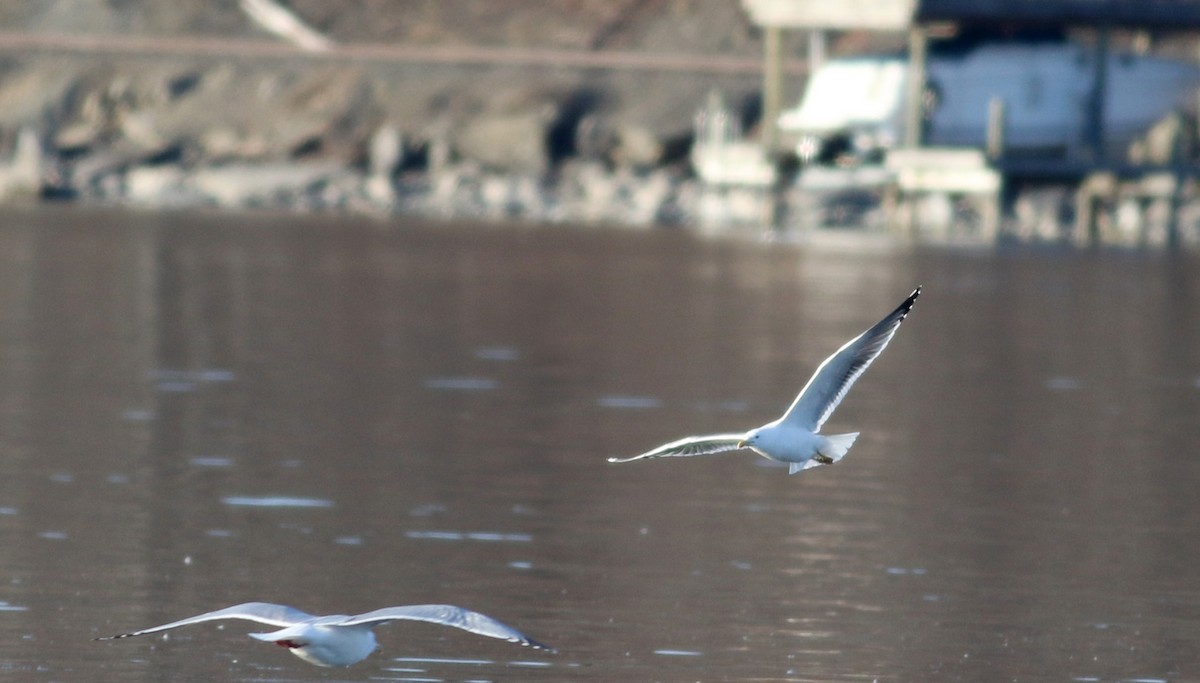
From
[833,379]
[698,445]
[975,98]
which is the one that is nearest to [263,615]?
[698,445]

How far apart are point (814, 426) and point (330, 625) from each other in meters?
3.50

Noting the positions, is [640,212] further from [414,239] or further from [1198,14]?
[1198,14]

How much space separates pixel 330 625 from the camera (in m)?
9.88

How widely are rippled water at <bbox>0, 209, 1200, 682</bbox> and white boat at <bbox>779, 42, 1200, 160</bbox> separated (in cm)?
1504

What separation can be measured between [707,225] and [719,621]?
1825 inches

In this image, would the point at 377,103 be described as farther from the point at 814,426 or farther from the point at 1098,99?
the point at 814,426

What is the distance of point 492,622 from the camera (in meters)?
9.40

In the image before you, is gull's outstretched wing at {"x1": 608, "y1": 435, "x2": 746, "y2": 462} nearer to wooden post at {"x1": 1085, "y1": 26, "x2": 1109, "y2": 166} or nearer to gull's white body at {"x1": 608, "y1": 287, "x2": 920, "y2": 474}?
gull's white body at {"x1": 608, "y1": 287, "x2": 920, "y2": 474}

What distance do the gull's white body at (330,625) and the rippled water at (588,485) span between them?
4.17 feet

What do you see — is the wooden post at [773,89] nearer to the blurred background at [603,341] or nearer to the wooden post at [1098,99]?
the blurred background at [603,341]

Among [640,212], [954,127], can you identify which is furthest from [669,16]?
[954,127]

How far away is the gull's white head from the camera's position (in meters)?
9.80

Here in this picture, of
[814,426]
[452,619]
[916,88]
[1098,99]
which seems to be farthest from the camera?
[1098,99]

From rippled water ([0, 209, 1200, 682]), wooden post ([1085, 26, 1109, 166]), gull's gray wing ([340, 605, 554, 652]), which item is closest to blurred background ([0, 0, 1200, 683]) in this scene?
rippled water ([0, 209, 1200, 682])
